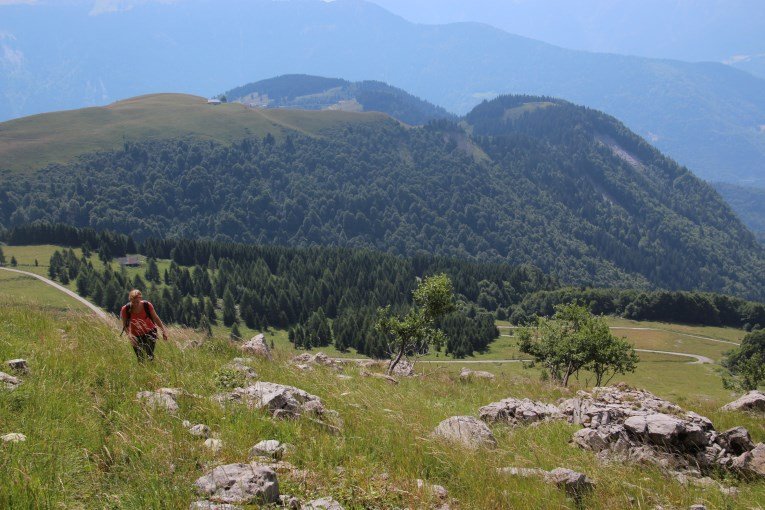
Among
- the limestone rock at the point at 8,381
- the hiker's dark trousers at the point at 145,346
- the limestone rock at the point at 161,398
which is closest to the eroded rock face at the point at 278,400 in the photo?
the limestone rock at the point at 161,398

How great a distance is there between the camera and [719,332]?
175 metres

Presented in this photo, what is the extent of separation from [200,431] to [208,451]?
78 cm

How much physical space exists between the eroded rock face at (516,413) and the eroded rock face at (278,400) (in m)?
5.38

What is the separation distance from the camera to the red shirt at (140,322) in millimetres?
12648

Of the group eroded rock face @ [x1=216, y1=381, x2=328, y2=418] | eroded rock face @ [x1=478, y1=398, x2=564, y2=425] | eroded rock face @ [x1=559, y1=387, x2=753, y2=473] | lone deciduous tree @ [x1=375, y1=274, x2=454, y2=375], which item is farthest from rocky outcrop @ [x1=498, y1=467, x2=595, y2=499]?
lone deciduous tree @ [x1=375, y1=274, x2=454, y2=375]

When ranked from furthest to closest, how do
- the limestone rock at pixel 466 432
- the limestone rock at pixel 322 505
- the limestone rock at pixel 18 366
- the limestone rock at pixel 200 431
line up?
the limestone rock at pixel 18 366 < the limestone rock at pixel 466 432 < the limestone rock at pixel 200 431 < the limestone rock at pixel 322 505

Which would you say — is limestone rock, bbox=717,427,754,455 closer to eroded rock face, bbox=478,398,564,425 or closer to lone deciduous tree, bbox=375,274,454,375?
eroded rock face, bbox=478,398,564,425

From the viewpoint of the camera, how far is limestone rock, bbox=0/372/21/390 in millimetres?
8202

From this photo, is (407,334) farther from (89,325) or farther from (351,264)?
(351,264)

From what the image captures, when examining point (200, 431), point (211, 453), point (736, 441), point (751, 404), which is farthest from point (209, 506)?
point (751, 404)

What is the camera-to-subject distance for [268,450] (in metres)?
7.61

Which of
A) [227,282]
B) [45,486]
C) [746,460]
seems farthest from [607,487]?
[227,282]

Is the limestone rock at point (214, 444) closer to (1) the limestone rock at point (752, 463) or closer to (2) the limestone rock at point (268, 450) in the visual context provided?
(2) the limestone rock at point (268, 450)

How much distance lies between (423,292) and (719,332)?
182213mm
